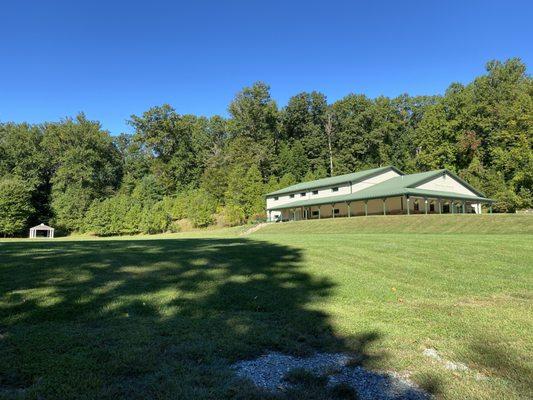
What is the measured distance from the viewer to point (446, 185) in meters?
41.9

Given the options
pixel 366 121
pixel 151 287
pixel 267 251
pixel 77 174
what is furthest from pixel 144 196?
pixel 151 287

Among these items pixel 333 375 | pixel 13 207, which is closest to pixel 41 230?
pixel 13 207

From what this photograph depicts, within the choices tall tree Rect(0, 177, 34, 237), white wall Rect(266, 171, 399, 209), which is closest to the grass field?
white wall Rect(266, 171, 399, 209)

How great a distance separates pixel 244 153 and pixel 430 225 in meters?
38.0

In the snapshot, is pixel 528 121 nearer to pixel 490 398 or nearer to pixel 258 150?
pixel 258 150

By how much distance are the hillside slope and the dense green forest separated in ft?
59.5

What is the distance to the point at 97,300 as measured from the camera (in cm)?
578

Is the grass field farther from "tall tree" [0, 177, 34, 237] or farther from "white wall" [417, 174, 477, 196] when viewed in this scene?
"tall tree" [0, 177, 34, 237]

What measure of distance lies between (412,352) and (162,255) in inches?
265

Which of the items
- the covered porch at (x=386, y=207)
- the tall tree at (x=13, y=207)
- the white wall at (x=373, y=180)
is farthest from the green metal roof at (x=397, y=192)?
the tall tree at (x=13, y=207)

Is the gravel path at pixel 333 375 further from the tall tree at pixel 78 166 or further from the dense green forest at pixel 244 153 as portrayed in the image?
the tall tree at pixel 78 166

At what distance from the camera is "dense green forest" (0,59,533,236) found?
51.7 meters

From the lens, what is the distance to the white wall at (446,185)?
132ft

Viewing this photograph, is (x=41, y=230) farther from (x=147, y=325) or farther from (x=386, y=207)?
(x=147, y=325)
